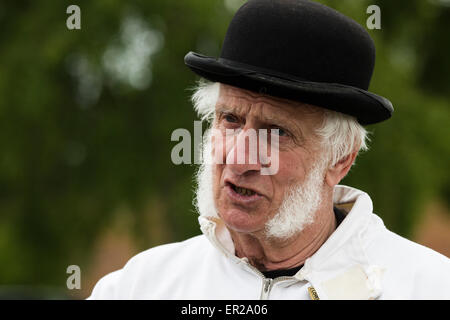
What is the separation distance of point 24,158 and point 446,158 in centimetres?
525

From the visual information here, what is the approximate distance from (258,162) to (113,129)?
5.72m

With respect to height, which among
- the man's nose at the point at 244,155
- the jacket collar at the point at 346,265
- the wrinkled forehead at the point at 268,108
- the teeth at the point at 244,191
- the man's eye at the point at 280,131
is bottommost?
the jacket collar at the point at 346,265

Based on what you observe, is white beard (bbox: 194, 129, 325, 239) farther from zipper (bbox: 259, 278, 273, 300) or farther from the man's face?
zipper (bbox: 259, 278, 273, 300)

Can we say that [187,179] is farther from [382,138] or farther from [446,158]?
[446,158]

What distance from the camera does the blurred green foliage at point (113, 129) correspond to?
7.50 metres

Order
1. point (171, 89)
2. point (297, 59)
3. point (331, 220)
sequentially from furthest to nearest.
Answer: point (171, 89)
point (331, 220)
point (297, 59)

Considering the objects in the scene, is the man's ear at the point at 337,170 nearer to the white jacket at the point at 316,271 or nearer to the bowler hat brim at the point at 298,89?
the white jacket at the point at 316,271

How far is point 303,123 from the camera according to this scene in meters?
2.67

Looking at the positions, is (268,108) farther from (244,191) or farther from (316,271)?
(316,271)

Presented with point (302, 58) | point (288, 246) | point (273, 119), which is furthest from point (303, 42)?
point (288, 246)

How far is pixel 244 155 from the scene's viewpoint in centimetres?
259

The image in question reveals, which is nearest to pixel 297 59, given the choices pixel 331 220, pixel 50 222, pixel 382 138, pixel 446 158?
pixel 331 220

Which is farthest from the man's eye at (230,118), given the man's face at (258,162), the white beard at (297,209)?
the white beard at (297,209)

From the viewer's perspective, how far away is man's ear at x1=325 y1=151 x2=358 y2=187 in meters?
2.85
